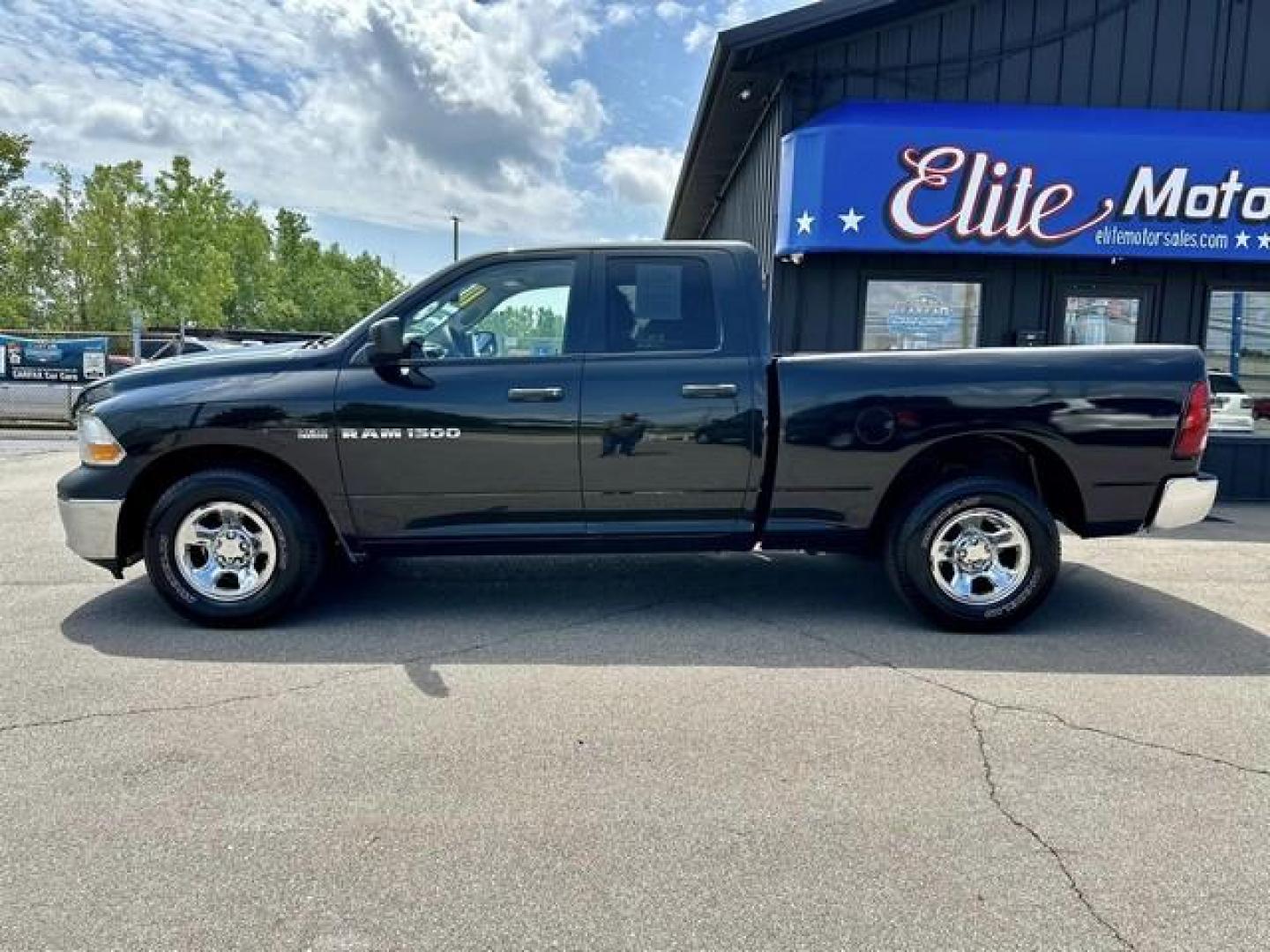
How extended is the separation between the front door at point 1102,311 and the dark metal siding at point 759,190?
3220 mm

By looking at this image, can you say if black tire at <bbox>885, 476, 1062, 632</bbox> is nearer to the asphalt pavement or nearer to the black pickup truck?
the black pickup truck

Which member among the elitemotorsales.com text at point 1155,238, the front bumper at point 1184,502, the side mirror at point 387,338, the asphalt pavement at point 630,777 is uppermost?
the elitemotorsales.com text at point 1155,238

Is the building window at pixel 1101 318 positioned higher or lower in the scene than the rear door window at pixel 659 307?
higher

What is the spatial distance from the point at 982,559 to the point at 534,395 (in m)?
2.55

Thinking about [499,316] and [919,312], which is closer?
[499,316]

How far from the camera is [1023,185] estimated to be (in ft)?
28.4

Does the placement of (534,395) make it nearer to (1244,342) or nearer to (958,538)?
(958,538)

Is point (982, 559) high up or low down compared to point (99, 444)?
down

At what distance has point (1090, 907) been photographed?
2.40 meters

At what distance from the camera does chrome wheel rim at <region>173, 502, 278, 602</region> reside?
4566 mm

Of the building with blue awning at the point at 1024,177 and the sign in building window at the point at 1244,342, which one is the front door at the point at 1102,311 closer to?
the building with blue awning at the point at 1024,177

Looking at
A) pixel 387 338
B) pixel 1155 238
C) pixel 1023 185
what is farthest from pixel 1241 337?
pixel 387 338

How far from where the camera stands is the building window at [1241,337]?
967 centimetres

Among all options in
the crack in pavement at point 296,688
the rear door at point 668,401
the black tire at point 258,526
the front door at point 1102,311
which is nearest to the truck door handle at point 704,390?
the rear door at point 668,401
